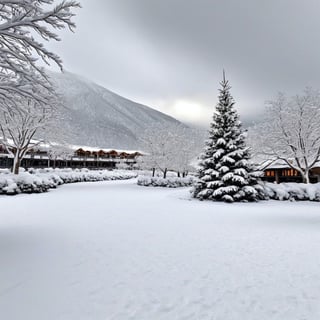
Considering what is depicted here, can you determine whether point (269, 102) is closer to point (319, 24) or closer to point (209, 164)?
point (319, 24)

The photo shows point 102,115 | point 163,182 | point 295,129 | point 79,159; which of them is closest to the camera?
point 295,129

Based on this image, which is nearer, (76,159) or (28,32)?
(28,32)

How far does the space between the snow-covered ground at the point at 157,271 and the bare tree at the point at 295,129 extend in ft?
45.3

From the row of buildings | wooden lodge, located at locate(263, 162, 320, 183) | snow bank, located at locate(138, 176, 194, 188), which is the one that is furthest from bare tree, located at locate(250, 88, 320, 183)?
the row of buildings

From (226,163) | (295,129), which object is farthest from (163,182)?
(295,129)

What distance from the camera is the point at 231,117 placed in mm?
18188

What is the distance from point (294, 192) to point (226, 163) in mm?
5121

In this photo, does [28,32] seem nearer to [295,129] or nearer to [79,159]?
[295,129]

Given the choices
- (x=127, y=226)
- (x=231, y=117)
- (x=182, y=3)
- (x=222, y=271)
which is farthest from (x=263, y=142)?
(x=222, y=271)

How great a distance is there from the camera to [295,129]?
21.2 meters

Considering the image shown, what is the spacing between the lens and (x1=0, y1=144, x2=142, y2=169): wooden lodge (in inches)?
2096

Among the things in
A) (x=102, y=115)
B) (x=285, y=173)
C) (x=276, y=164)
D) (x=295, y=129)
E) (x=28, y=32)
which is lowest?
(x=285, y=173)

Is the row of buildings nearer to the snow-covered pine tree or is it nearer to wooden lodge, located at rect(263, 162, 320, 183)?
wooden lodge, located at rect(263, 162, 320, 183)

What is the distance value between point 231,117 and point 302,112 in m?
7.47
